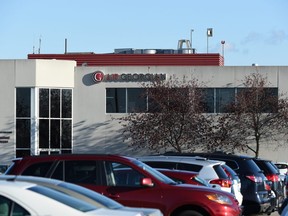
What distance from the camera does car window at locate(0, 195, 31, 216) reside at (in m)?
7.37

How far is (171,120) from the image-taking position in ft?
142

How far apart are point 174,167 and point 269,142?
29220 millimetres

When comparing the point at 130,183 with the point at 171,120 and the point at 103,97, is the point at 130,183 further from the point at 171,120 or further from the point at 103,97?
the point at 103,97

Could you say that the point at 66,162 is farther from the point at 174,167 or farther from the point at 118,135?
the point at 118,135

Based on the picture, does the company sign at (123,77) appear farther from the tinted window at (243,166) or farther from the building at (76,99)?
the tinted window at (243,166)

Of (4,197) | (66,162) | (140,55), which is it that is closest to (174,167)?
(66,162)

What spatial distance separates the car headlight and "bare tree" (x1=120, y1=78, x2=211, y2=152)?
3029 cm

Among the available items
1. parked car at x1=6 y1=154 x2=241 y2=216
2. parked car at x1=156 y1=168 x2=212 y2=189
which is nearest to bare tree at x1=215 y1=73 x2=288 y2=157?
parked car at x1=156 y1=168 x2=212 y2=189

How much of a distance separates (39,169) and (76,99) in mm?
32450

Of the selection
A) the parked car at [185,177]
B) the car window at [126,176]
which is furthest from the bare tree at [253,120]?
the car window at [126,176]

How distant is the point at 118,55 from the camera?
51.0 m

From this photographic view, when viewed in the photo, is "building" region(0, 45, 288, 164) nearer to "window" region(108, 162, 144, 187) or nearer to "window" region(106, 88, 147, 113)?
"window" region(106, 88, 147, 113)

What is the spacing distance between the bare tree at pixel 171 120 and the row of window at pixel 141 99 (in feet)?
2.62

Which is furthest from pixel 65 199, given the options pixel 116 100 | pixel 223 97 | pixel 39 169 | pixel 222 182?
pixel 223 97
